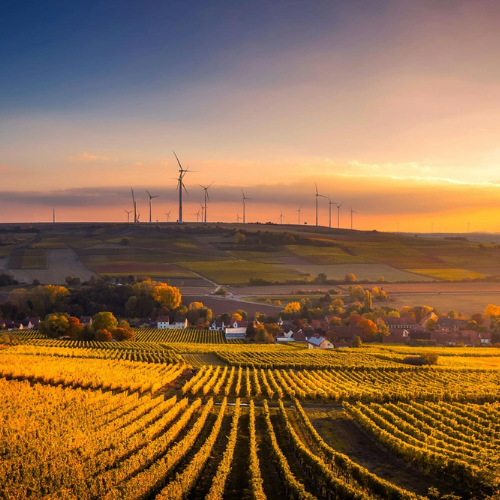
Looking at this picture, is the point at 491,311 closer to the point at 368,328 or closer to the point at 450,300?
the point at 450,300

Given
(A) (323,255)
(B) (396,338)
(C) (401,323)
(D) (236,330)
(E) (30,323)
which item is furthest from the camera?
(A) (323,255)

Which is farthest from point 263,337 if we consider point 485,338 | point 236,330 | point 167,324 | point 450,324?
point 485,338

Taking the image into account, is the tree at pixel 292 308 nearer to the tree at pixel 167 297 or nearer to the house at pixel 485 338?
the tree at pixel 167 297

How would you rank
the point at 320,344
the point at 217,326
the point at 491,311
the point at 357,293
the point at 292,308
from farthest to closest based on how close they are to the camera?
the point at 357,293 < the point at 491,311 < the point at 292,308 < the point at 217,326 < the point at 320,344

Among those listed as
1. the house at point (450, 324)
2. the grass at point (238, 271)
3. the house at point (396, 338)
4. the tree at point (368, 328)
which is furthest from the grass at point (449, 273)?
the tree at point (368, 328)

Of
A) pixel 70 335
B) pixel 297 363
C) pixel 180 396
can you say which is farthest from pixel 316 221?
pixel 180 396

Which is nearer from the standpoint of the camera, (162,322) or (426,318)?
(162,322)
